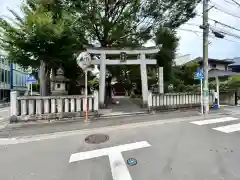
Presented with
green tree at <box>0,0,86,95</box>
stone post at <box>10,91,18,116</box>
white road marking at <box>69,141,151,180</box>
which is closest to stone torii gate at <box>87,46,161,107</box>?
green tree at <box>0,0,86,95</box>

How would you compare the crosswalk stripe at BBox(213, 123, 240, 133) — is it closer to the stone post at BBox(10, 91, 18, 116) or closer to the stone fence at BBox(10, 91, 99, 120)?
the stone fence at BBox(10, 91, 99, 120)

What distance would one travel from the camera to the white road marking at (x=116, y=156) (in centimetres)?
287

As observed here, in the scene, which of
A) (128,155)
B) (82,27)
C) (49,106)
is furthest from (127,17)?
(128,155)

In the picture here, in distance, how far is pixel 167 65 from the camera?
11609 mm

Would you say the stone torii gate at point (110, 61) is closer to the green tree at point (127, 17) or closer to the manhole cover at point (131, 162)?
the green tree at point (127, 17)

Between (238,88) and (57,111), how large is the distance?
12655 mm

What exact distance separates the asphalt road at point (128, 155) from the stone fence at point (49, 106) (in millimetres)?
1811

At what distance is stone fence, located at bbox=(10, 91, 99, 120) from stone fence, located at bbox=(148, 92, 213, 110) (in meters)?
3.08

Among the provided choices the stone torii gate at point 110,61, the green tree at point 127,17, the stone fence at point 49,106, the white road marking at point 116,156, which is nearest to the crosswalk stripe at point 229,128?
the white road marking at point 116,156

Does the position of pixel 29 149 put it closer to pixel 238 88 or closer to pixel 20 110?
pixel 20 110

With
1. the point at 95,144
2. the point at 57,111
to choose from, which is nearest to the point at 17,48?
the point at 57,111

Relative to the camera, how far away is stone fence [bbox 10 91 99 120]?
645 centimetres

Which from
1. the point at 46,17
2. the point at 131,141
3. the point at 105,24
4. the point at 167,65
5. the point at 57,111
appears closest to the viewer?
the point at 131,141

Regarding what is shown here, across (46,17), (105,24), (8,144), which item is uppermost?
(105,24)
